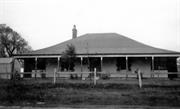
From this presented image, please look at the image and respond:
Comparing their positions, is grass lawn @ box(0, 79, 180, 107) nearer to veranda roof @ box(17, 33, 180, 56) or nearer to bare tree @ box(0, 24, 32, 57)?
veranda roof @ box(17, 33, 180, 56)

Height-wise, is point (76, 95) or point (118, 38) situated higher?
point (118, 38)

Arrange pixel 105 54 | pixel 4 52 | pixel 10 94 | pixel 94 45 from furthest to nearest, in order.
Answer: pixel 4 52
pixel 94 45
pixel 105 54
pixel 10 94

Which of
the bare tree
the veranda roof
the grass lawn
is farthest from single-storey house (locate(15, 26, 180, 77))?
the bare tree

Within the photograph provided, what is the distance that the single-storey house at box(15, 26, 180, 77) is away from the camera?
65.2 feet

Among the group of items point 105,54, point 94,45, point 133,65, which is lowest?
point 133,65

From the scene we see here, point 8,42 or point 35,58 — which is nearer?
point 35,58

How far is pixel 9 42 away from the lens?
156 feet

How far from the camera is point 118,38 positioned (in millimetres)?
25047

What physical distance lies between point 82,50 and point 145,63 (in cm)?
789

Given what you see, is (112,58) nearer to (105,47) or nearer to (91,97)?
(105,47)

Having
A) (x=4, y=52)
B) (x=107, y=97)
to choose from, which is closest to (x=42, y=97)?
(x=107, y=97)

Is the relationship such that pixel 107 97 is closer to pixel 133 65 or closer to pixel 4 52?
pixel 133 65

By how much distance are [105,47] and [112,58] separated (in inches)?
81.3

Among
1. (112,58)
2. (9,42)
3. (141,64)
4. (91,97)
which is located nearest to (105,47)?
(112,58)
